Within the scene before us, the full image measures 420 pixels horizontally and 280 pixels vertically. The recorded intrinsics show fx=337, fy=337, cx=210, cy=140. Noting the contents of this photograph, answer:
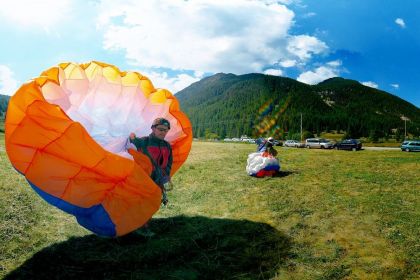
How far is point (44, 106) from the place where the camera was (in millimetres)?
5316

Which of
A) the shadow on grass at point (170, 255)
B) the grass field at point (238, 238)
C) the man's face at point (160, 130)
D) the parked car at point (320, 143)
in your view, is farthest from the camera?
the parked car at point (320, 143)

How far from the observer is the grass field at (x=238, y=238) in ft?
18.8

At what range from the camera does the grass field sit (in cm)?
573

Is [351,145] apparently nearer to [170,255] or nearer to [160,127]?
[160,127]

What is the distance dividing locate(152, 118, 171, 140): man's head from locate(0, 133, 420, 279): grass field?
214cm

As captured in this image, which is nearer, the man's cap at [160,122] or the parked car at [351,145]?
the man's cap at [160,122]

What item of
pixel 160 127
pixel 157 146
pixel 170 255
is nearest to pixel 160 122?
pixel 160 127

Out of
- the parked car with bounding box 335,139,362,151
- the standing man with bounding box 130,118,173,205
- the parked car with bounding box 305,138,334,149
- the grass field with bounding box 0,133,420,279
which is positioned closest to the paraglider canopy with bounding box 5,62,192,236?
the standing man with bounding box 130,118,173,205

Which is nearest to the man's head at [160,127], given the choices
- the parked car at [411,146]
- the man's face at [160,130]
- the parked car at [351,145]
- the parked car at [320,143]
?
the man's face at [160,130]

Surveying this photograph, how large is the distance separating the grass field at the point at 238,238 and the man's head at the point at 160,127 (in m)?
2.14

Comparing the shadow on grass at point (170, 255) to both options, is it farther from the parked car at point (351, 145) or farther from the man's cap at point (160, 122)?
the parked car at point (351, 145)

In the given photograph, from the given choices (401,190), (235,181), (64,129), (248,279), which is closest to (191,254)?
(248,279)

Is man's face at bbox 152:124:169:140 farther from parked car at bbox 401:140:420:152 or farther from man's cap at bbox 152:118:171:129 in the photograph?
parked car at bbox 401:140:420:152

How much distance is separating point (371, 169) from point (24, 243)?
14.0m
